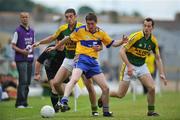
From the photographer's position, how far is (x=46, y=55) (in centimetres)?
1788

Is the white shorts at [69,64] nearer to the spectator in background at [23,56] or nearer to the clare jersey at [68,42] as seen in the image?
the clare jersey at [68,42]

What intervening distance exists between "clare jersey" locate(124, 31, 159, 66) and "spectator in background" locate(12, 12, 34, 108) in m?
3.65

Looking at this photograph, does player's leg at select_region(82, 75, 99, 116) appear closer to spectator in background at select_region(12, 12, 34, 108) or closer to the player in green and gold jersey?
the player in green and gold jersey

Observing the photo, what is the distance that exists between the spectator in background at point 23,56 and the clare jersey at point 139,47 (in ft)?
12.0

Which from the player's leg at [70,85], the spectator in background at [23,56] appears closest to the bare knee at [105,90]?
the player's leg at [70,85]

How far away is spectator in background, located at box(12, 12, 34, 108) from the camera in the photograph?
20.2 meters

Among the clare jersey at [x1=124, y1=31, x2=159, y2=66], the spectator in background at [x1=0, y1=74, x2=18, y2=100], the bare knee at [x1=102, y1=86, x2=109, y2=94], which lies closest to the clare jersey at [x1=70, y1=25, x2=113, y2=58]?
the bare knee at [x1=102, y1=86, x2=109, y2=94]

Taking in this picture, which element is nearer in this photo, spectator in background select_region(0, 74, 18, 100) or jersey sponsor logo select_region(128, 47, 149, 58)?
jersey sponsor logo select_region(128, 47, 149, 58)

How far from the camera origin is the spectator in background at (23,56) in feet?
66.4

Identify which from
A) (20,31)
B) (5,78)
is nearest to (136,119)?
(20,31)

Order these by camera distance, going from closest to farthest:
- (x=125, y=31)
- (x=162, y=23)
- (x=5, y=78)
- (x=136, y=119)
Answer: (x=136, y=119) < (x=5, y=78) < (x=125, y=31) < (x=162, y=23)

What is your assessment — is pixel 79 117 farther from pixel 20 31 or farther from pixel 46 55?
pixel 20 31

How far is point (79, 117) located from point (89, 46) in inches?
62.1

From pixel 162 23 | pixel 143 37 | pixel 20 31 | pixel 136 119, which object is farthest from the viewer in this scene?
pixel 162 23
